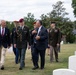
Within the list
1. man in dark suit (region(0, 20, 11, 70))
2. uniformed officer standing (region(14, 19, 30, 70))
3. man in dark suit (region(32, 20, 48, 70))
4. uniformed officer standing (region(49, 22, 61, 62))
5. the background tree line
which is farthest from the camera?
the background tree line

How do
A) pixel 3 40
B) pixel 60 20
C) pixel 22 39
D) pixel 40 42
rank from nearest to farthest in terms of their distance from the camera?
pixel 40 42
pixel 22 39
pixel 3 40
pixel 60 20

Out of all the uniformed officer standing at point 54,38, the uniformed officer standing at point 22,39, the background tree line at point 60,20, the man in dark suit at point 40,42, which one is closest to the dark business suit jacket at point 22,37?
the uniformed officer standing at point 22,39

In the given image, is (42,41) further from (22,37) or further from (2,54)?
(2,54)

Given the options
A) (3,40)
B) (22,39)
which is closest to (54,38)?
(22,39)

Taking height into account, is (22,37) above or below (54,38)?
above

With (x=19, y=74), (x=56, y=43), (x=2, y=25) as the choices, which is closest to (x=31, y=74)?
(x=19, y=74)

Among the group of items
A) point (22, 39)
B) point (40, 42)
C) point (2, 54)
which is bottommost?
point (2, 54)

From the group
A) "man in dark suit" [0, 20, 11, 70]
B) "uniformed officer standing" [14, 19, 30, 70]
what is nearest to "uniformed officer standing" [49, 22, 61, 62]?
"uniformed officer standing" [14, 19, 30, 70]

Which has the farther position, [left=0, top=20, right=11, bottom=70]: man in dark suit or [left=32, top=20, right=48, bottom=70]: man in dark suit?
[left=0, top=20, right=11, bottom=70]: man in dark suit

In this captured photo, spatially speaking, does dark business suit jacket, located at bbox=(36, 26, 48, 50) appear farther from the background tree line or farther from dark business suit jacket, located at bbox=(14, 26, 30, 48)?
the background tree line

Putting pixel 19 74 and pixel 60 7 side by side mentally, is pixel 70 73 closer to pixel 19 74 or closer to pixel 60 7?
pixel 19 74

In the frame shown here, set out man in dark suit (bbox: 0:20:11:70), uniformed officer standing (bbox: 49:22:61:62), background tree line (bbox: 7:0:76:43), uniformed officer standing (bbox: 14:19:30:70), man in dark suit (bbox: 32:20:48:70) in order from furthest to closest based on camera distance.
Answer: background tree line (bbox: 7:0:76:43) → uniformed officer standing (bbox: 49:22:61:62) → man in dark suit (bbox: 0:20:11:70) → uniformed officer standing (bbox: 14:19:30:70) → man in dark suit (bbox: 32:20:48:70)

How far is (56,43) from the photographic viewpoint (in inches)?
692

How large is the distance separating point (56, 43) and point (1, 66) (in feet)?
14.3
